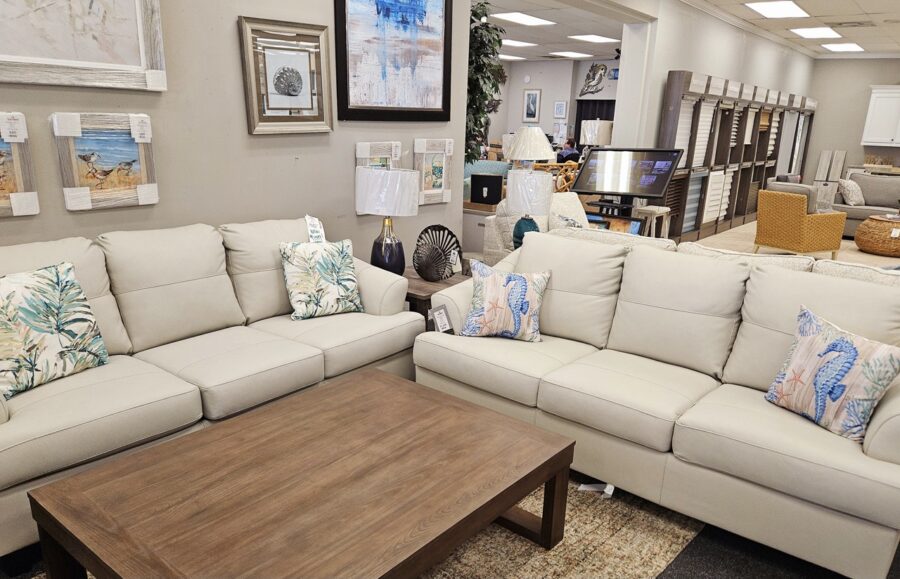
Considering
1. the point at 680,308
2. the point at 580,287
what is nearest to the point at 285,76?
the point at 580,287

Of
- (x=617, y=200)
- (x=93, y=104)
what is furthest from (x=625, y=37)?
(x=93, y=104)

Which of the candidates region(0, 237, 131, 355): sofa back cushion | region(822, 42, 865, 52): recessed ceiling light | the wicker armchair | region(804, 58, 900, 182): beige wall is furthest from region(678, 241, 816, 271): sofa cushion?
region(804, 58, 900, 182): beige wall

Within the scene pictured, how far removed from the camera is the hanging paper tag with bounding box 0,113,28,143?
2355mm

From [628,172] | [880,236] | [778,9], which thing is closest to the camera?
[628,172]

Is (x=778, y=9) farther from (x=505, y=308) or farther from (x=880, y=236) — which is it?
(x=505, y=308)

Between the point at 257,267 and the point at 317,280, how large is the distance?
300mm

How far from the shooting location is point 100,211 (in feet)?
8.97

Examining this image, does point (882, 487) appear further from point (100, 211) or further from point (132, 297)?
point (100, 211)

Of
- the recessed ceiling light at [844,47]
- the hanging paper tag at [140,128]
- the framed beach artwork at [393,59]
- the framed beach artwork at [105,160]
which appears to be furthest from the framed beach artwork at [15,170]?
the recessed ceiling light at [844,47]

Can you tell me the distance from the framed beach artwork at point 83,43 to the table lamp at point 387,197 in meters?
1.07

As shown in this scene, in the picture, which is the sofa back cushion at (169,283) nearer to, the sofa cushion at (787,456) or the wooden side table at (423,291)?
the wooden side table at (423,291)

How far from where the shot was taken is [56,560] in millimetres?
1664

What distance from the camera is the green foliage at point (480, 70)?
5305 millimetres

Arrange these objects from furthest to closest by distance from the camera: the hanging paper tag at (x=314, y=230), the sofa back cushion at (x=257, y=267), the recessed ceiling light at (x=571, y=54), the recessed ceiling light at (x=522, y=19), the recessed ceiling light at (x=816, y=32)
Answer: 1. the recessed ceiling light at (x=571, y=54)
2. the recessed ceiling light at (x=816, y=32)
3. the recessed ceiling light at (x=522, y=19)
4. the hanging paper tag at (x=314, y=230)
5. the sofa back cushion at (x=257, y=267)
